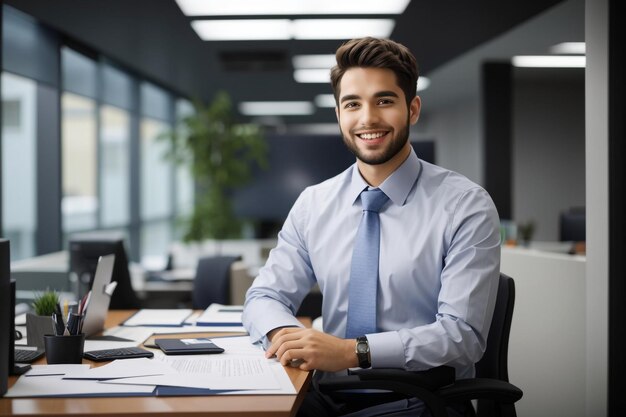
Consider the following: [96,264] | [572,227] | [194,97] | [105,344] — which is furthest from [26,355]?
[194,97]

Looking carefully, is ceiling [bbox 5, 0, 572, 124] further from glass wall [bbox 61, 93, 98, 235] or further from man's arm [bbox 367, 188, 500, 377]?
man's arm [bbox 367, 188, 500, 377]

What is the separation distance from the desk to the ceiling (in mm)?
3934

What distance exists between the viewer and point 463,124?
1302cm

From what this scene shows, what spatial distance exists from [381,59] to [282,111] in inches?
439

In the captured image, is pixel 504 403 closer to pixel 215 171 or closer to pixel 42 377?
pixel 42 377

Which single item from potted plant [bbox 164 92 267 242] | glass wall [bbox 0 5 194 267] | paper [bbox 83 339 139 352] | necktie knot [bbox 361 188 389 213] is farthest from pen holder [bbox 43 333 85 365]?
potted plant [bbox 164 92 267 242]

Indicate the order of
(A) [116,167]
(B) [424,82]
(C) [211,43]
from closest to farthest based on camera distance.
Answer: (C) [211,43]
(B) [424,82]
(A) [116,167]

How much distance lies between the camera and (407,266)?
6.58ft

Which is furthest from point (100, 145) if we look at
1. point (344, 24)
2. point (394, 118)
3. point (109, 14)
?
point (394, 118)

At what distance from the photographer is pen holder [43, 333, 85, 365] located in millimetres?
1904

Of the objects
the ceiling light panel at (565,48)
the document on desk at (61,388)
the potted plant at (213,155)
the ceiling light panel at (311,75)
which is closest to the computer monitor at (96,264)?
the document on desk at (61,388)

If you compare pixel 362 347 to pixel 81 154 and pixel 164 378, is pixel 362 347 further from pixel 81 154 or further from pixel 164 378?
pixel 81 154

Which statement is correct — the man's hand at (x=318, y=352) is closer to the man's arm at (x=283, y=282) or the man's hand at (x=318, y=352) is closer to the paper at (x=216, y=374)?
the paper at (x=216, y=374)

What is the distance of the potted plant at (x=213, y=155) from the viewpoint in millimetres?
8141
